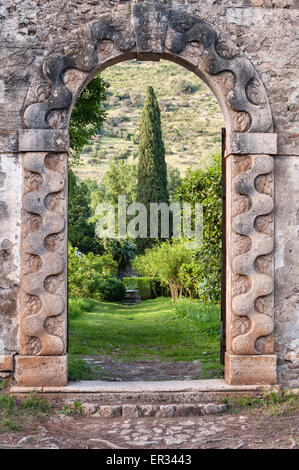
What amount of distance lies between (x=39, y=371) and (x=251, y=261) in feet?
7.70

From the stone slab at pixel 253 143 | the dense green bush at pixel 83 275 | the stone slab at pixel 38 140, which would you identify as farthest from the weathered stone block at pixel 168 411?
the dense green bush at pixel 83 275

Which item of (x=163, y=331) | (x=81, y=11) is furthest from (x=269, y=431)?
(x=163, y=331)

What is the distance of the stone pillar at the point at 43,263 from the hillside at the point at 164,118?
113ft

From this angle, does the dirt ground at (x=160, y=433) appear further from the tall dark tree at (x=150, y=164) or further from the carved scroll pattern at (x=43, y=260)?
the tall dark tree at (x=150, y=164)

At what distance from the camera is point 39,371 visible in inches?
196

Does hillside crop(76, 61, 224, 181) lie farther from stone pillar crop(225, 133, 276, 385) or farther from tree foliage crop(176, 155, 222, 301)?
stone pillar crop(225, 133, 276, 385)

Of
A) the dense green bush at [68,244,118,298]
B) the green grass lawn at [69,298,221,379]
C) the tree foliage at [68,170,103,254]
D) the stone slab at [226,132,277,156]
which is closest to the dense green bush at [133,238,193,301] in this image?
the dense green bush at [68,244,118,298]

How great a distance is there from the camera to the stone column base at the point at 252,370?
509 cm

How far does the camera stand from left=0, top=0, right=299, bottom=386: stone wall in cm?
514

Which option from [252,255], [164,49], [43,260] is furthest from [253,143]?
[43,260]

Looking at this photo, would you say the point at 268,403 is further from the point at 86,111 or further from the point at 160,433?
the point at 86,111

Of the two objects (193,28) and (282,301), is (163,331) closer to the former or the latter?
(282,301)

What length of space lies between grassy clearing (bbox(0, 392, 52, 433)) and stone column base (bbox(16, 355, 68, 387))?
0.14 meters

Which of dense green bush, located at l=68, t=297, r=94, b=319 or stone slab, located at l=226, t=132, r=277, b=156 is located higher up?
stone slab, located at l=226, t=132, r=277, b=156
